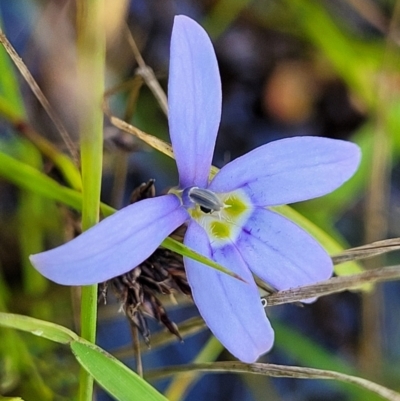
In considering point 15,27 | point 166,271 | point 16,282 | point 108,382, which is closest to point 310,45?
point 15,27

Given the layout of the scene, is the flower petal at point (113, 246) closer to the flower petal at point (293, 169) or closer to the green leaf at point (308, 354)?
the flower petal at point (293, 169)

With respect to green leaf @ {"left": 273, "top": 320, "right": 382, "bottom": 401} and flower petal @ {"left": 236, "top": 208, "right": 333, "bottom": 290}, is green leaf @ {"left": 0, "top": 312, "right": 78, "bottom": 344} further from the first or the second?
green leaf @ {"left": 273, "top": 320, "right": 382, "bottom": 401}

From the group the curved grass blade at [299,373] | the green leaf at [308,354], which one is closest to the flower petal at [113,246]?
the curved grass blade at [299,373]

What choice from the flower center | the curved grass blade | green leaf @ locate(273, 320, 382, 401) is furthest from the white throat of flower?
green leaf @ locate(273, 320, 382, 401)

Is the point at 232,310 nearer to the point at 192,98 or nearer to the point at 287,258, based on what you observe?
the point at 287,258

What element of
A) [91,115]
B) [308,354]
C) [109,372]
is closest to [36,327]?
[109,372]

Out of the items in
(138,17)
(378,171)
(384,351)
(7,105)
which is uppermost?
(138,17)

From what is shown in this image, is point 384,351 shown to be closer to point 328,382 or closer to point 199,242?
point 328,382
